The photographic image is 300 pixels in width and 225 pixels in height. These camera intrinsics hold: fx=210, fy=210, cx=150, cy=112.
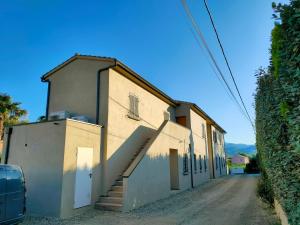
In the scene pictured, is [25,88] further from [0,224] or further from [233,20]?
[233,20]

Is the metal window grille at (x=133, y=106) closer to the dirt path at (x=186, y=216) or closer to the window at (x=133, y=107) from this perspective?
the window at (x=133, y=107)

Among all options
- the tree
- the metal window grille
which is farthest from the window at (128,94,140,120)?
the tree

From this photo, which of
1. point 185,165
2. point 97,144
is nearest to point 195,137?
point 185,165

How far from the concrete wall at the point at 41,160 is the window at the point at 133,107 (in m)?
4.69

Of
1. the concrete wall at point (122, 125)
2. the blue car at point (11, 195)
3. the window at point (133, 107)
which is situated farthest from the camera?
the window at point (133, 107)

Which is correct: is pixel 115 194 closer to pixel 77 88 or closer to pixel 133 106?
pixel 133 106

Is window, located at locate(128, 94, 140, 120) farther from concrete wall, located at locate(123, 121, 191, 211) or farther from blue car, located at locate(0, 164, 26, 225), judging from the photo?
blue car, located at locate(0, 164, 26, 225)

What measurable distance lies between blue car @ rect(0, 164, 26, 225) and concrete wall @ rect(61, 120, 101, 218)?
5.60 feet

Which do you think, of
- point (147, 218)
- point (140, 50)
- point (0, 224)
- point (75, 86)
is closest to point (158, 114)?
point (140, 50)

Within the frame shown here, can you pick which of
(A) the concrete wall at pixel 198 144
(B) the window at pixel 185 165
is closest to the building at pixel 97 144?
(B) the window at pixel 185 165

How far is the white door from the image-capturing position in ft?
27.1

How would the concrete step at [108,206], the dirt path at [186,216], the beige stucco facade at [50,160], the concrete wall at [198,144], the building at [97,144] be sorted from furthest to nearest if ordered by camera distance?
the concrete wall at [198,144] < the concrete step at [108,206] < the building at [97,144] < the beige stucco facade at [50,160] < the dirt path at [186,216]

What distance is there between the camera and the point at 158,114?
15.9 meters

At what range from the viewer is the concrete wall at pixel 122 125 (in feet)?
33.6
